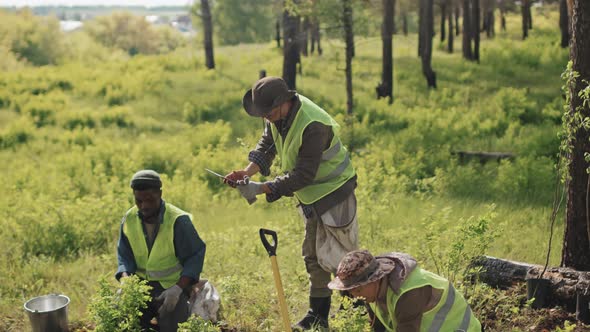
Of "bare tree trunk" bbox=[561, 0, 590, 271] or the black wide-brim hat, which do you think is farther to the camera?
"bare tree trunk" bbox=[561, 0, 590, 271]

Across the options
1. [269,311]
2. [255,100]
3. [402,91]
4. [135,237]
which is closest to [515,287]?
[269,311]

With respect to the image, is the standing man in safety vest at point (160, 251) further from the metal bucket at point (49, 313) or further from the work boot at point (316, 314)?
the work boot at point (316, 314)

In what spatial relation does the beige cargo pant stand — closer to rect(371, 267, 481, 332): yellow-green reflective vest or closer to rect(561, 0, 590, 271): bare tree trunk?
rect(371, 267, 481, 332): yellow-green reflective vest

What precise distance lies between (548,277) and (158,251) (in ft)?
9.96

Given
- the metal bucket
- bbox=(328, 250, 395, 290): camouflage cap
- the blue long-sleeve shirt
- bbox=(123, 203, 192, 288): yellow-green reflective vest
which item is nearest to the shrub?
the metal bucket

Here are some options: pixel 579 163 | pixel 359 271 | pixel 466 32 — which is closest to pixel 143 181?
pixel 359 271

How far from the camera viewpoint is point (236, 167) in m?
11.1

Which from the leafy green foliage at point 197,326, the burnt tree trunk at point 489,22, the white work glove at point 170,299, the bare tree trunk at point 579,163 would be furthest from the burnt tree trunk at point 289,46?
the burnt tree trunk at point 489,22

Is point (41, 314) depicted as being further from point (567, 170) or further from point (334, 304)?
point (567, 170)

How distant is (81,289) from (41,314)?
137cm

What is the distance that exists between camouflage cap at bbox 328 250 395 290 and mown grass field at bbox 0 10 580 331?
5.24ft

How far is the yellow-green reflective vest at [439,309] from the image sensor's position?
11.6ft

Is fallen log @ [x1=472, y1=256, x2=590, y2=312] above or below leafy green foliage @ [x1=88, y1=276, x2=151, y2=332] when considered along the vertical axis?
below

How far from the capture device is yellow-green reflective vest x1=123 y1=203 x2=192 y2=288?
4.98 meters
